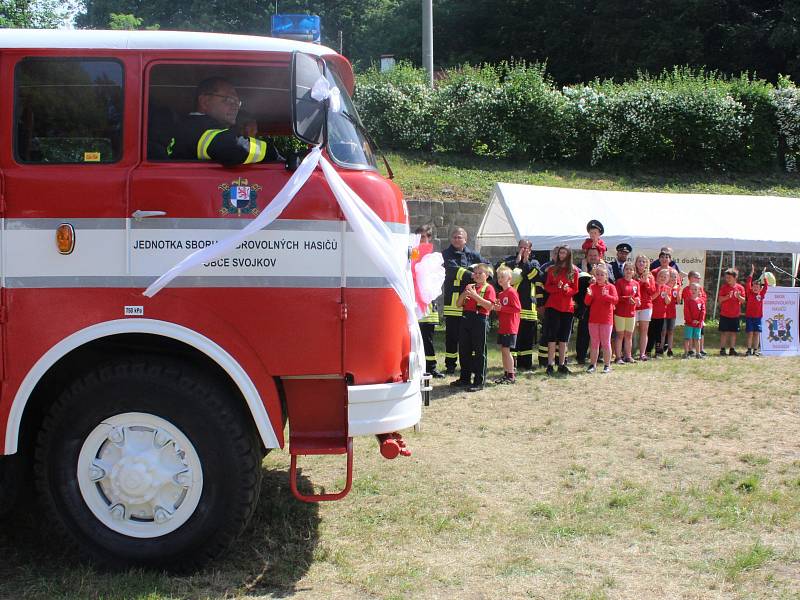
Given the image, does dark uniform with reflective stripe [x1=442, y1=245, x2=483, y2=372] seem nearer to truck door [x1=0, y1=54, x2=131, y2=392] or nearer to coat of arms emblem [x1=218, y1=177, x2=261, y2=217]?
coat of arms emblem [x1=218, y1=177, x2=261, y2=217]

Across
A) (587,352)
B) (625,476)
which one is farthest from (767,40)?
(625,476)

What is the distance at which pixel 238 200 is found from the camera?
14.0ft

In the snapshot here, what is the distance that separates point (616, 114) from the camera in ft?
75.5

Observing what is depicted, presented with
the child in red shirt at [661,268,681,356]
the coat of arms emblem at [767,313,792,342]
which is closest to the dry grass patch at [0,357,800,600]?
the child in red shirt at [661,268,681,356]

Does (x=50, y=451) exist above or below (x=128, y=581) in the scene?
above

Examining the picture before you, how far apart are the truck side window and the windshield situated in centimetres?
113

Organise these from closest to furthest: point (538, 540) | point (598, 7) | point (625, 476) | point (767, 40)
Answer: point (538, 540) < point (625, 476) < point (767, 40) < point (598, 7)

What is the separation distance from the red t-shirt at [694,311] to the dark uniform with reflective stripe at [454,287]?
4.10 meters

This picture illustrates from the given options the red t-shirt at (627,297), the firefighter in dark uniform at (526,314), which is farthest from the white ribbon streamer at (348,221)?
the red t-shirt at (627,297)

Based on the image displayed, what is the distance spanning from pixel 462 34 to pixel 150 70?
4270 cm

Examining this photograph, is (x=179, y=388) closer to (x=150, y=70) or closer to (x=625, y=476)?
(x=150, y=70)

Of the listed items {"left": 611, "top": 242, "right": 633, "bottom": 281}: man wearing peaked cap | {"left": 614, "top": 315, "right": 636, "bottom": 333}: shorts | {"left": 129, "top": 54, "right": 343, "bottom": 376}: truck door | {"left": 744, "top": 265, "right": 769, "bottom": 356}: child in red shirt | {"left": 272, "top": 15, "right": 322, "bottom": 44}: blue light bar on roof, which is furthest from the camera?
{"left": 744, "top": 265, "right": 769, "bottom": 356}: child in red shirt

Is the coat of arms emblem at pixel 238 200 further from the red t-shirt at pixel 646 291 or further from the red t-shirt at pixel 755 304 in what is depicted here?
the red t-shirt at pixel 755 304

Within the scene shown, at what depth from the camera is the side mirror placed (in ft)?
13.5
